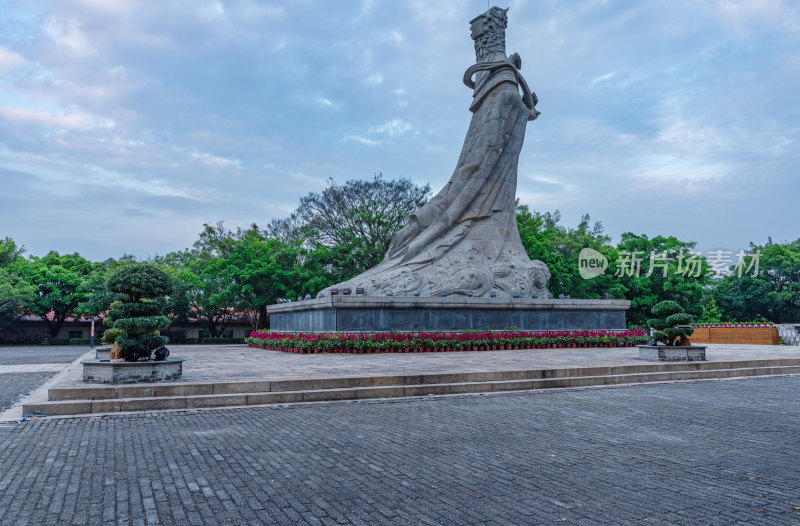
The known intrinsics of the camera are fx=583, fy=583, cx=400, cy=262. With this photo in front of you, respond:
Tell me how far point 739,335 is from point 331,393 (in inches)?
881

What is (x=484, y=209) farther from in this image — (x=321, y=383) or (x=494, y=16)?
(x=321, y=383)

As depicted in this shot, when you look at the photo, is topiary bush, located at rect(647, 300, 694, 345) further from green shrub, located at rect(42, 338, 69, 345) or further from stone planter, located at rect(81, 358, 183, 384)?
green shrub, located at rect(42, 338, 69, 345)

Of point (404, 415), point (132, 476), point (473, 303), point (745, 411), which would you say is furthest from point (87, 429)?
point (473, 303)

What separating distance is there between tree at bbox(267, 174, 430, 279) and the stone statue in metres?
9.76

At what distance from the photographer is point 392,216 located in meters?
31.3

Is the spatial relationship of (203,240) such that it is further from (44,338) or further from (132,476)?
(132,476)

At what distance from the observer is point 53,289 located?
109ft

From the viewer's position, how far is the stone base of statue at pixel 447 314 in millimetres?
16781

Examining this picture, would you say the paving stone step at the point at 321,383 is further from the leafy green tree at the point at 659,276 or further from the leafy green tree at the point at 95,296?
the leafy green tree at the point at 95,296

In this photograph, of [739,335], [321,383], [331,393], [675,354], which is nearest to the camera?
[331,393]

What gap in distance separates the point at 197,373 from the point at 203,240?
101 ft

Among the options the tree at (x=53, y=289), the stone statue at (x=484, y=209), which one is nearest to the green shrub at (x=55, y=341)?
the tree at (x=53, y=289)
